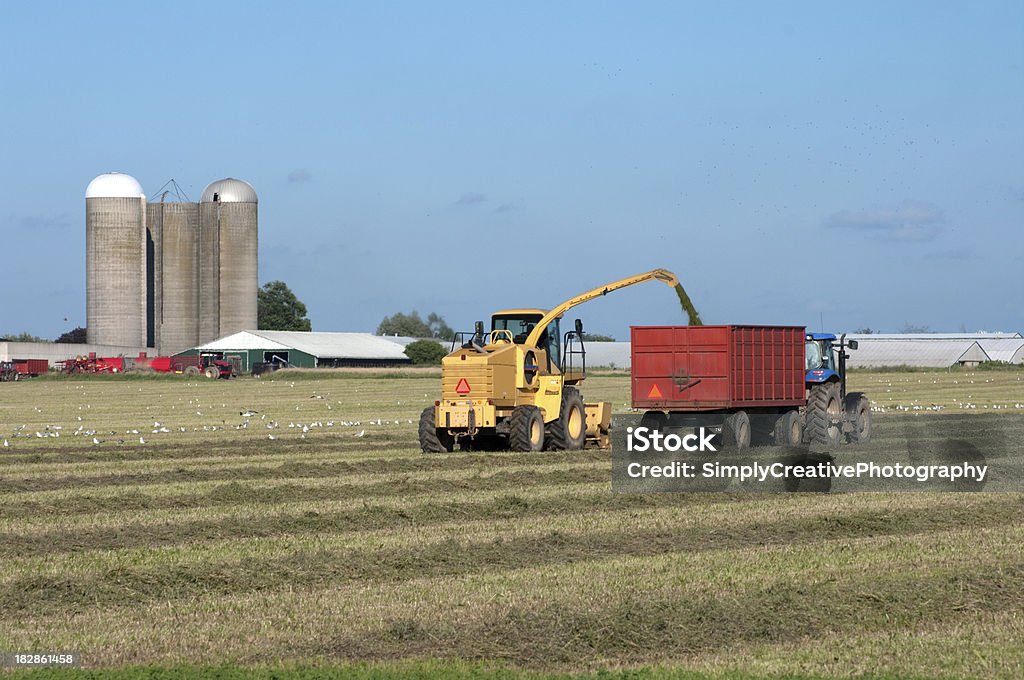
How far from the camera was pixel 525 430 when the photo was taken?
3030cm

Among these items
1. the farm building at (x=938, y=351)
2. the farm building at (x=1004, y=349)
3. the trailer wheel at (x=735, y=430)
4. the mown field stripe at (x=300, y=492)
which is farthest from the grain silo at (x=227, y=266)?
the mown field stripe at (x=300, y=492)

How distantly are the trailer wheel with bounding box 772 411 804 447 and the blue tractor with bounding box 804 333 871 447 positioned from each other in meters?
0.47

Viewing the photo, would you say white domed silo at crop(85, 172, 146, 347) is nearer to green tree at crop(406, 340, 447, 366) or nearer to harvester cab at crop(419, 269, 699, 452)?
green tree at crop(406, 340, 447, 366)

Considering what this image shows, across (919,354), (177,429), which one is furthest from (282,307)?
(177,429)

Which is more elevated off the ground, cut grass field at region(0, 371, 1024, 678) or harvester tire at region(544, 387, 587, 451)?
harvester tire at region(544, 387, 587, 451)

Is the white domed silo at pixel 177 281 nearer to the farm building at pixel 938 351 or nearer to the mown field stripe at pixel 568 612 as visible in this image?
the farm building at pixel 938 351

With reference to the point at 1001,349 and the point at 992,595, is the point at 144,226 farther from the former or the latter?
the point at 992,595

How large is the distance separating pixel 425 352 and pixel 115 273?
2959 cm

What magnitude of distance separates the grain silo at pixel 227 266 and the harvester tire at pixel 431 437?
85.0 meters

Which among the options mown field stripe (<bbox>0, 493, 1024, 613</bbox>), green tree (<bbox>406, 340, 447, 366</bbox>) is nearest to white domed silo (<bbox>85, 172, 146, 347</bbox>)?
green tree (<bbox>406, 340, 447, 366</bbox>)

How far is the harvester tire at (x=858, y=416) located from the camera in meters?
→ 33.2

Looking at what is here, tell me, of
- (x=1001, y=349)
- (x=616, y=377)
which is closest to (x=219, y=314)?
(x=616, y=377)

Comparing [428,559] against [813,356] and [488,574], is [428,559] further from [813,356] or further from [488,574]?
[813,356]

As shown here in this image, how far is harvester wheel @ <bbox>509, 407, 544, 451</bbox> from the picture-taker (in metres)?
30.3
